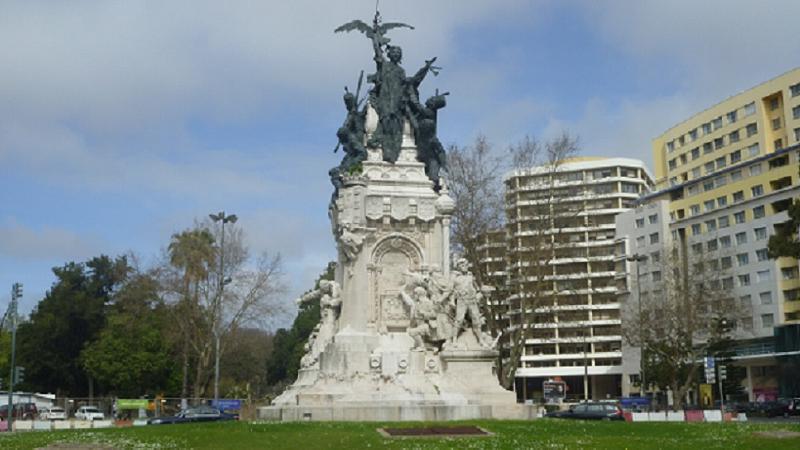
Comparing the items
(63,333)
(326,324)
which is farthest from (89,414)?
(326,324)

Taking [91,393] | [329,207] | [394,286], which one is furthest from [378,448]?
[91,393]

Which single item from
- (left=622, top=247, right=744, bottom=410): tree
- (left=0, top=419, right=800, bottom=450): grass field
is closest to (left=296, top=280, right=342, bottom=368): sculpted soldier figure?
(left=0, top=419, right=800, bottom=450): grass field

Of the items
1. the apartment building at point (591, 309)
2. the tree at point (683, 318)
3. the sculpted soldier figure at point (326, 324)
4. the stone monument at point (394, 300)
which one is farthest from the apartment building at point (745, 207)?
the sculpted soldier figure at point (326, 324)

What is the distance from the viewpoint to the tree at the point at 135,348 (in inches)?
2071

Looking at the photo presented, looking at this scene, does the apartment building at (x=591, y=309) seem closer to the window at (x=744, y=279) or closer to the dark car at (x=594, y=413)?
the window at (x=744, y=279)

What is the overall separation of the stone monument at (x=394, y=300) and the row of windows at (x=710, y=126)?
50.3 meters

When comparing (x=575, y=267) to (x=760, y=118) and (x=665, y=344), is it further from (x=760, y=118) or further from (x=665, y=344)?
(x=665, y=344)

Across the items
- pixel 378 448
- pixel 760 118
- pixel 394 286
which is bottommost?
pixel 378 448

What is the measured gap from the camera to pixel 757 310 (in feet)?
213

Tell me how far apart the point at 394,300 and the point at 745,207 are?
48.8 metres

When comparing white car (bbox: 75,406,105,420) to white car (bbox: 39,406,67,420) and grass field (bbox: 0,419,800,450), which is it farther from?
grass field (bbox: 0,419,800,450)

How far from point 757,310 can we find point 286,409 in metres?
50.2

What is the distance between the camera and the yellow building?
63594 mm

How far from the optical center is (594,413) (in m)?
30.1
